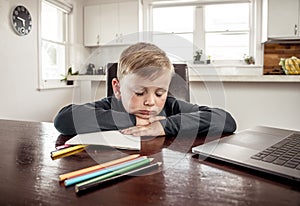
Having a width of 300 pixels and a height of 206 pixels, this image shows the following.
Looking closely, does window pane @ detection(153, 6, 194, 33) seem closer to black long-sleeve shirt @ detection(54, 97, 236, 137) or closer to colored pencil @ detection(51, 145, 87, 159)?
black long-sleeve shirt @ detection(54, 97, 236, 137)

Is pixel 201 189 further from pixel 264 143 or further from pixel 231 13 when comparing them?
pixel 231 13

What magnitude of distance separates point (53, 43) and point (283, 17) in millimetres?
3123

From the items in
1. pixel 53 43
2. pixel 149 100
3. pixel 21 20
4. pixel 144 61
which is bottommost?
pixel 149 100

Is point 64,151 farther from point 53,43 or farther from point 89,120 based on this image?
point 53,43

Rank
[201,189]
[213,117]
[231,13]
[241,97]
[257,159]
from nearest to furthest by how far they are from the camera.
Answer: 1. [201,189]
2. [257,159]
3. [213,117]
4. [241,97]
5. [231,13]

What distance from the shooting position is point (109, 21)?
4500 millimetres

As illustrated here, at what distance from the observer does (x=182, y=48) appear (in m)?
0.93

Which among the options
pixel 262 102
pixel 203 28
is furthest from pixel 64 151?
pixel 203 28

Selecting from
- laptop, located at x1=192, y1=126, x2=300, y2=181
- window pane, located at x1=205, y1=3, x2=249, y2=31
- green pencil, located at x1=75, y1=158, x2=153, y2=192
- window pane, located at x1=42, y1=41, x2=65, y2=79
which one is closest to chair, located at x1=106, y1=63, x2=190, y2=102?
laptop, located at x1=192, y1=126, x2=300, y2=181

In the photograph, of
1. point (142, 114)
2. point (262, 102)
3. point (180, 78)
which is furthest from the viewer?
point (262, 102)

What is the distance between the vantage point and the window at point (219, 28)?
4297 millimetres

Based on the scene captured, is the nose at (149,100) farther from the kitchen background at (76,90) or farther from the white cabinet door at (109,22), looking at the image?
the white cabinet door at (109,22)

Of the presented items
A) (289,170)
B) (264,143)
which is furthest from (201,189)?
(264,143)

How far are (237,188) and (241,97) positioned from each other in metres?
1.86
